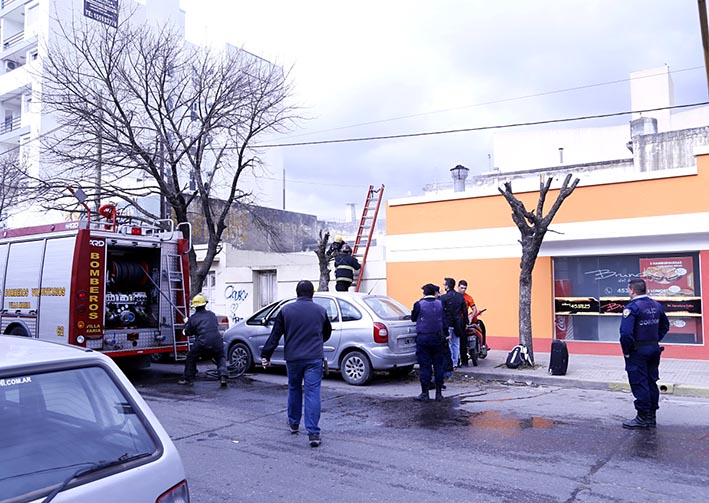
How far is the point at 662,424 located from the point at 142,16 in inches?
1282

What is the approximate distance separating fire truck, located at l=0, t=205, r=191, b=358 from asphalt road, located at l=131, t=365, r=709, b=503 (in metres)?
1.70

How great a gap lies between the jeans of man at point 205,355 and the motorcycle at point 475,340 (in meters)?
4.67

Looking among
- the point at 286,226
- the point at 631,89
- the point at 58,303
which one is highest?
the point at 631,89

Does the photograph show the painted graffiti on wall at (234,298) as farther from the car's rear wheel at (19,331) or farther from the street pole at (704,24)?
the street pole at (704,24)

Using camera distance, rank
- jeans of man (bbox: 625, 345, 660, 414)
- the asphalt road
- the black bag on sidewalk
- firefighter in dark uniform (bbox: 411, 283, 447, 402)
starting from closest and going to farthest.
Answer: the asphalt road < jeans of man (bbox: 625, 345, 660, 414) < firefighter in dark uniform (bbox: 411, 283, 447, 402) < the black bag on sidewalk

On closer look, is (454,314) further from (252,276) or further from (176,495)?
(176,495)

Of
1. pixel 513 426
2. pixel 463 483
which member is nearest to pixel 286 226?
pixel 513 426

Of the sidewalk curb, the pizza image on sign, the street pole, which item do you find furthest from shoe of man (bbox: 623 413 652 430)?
the pizza image on sign

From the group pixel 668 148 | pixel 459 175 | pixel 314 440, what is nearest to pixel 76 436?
pixel 314 440

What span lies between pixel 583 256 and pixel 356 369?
21.6 ft

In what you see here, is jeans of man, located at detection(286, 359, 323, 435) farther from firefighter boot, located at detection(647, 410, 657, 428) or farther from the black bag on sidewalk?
the black bag on sidewalk

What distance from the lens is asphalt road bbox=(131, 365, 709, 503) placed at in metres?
5.06

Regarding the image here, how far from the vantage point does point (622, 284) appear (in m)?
13.3

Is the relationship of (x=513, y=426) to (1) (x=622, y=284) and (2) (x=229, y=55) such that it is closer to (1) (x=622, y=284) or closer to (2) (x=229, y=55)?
(1) (x=622, y=284)
